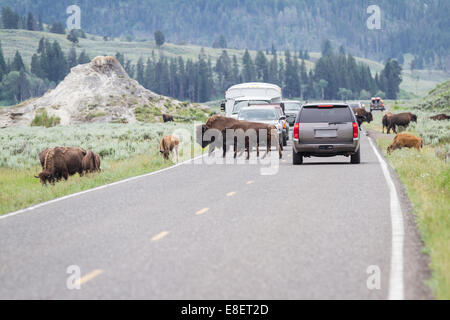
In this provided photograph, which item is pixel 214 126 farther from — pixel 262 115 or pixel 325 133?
pixel 325 133

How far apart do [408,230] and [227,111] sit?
31.4 m

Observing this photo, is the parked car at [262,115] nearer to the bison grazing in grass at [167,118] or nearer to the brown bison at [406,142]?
the brown bison at [406,142]

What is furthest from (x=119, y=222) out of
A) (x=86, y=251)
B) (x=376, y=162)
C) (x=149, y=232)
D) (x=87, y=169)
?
(x=376, y=162)

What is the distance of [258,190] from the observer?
49.3 feet

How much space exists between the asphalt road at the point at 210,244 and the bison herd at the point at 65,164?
289 cm

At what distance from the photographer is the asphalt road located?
6.71 metres

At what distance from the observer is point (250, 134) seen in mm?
25141

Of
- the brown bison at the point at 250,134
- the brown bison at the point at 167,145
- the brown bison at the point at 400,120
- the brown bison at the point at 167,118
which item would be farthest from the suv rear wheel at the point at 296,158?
the brown bison at the point at 167,118

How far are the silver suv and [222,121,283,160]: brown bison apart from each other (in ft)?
11.2

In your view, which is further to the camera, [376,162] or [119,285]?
[376,162]

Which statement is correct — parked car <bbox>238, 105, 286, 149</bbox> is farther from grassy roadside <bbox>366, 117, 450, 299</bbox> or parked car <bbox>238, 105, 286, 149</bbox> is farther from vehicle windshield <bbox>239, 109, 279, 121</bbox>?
grassy roadside <bbox>366, 117, 450, 299</bbox>

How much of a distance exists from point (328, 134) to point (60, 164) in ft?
25.3

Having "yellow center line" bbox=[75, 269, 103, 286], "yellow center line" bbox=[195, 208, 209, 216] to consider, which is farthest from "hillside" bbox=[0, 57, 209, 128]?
"yellow center line" bbox=[75, 269, 103, 286]
